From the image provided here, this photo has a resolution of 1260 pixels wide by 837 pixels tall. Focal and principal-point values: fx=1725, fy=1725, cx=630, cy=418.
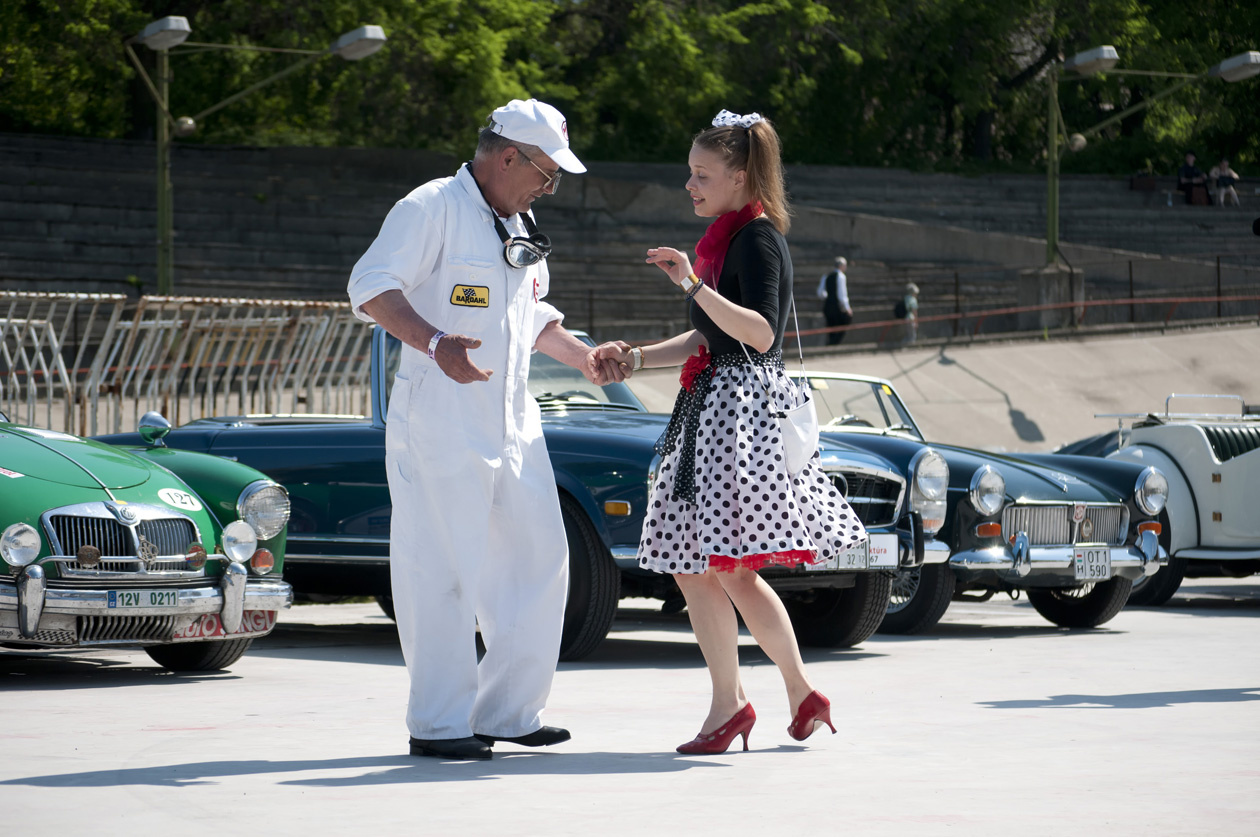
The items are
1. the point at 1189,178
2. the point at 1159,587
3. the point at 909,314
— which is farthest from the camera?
the point at 1189,178

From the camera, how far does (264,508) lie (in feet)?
24.7

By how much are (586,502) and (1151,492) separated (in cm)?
403

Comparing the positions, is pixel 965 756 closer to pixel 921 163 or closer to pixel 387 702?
pixel 387 702

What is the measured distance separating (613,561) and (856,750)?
2663mm

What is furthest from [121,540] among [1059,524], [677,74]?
[677,74]

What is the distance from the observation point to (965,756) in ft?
16.9

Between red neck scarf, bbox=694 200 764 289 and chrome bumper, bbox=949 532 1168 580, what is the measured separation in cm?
417

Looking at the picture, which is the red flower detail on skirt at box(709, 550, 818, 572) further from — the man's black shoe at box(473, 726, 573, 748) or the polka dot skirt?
the man's black shoe at box(473, 726, 573, 748)

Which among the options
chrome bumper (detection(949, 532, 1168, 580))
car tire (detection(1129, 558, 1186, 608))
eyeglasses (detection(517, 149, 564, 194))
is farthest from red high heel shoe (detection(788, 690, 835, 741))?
car tire (detection(1129, 558, 1186, 608))

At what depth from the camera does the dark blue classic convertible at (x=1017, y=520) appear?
30.1 ft

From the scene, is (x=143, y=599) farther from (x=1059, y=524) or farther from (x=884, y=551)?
(x=1059, y=524)

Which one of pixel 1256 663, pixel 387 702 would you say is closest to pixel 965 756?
pixel 387 702

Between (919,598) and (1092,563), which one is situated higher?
(1092,563)

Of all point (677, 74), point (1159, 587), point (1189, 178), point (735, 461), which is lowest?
point (1159, 587)
